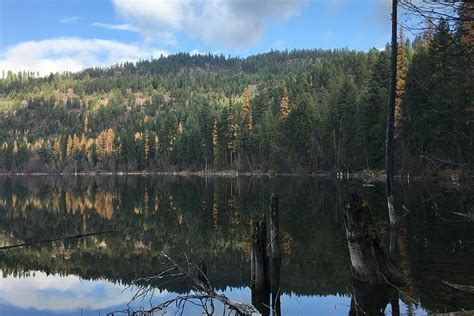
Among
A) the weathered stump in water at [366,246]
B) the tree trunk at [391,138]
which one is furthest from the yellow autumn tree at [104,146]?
→ the weathered stump in water at [366,246]

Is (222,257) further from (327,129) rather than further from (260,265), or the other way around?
(327,129)

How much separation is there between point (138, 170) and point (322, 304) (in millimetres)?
143030

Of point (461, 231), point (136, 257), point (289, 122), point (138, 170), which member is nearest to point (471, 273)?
point (461, 231)

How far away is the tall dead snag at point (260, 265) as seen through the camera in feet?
41.4

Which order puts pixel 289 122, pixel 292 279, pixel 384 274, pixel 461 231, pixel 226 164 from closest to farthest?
pixel 384 274 < pixel 292 279 < pixel 461 231 < pixel 289 122 < pixel 226 164

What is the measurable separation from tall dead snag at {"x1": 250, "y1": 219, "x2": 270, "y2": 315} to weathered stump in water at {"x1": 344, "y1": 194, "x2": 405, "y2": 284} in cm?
251

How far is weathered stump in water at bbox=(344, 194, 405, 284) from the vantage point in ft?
41.1

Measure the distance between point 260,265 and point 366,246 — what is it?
3081mm

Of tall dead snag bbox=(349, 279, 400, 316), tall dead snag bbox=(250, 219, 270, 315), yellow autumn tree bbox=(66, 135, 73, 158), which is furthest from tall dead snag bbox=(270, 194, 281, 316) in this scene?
yellow autumn tree bbox=(66, 135, 73, 158)

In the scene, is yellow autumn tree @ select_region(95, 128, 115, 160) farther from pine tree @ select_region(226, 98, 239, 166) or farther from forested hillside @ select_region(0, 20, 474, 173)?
pine tree @ select_region(226, 98, 239, 166)

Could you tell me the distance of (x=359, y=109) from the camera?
70.8 metres

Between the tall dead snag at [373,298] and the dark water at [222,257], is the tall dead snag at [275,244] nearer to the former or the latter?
the dark water at [222,257]

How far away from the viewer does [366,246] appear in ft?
41.2

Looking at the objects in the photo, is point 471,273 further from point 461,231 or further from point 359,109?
point 359,109
